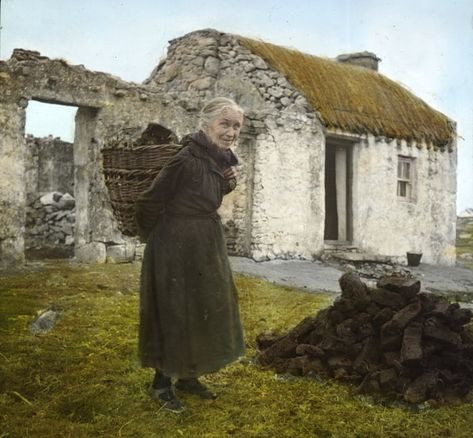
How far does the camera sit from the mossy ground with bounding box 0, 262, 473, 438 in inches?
149

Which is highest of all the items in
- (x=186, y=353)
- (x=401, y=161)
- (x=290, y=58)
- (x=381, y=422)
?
(x=290, y=58)

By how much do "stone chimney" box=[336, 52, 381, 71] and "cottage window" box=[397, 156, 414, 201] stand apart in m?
3.31

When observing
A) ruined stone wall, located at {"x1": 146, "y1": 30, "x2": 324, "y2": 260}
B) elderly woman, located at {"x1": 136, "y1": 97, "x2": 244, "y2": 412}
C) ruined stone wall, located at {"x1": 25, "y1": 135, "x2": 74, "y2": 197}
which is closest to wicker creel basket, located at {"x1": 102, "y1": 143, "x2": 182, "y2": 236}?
elderly woman, located at {"x1": 136, "y1": 97, "x2": 244, "y2": 412}

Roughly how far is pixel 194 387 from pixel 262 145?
7.72 metres

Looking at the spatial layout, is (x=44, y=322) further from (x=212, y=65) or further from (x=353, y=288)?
(x=212, y=65)

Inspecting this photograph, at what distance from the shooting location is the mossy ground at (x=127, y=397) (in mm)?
3797

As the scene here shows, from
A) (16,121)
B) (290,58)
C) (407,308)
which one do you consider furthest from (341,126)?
(407,308)

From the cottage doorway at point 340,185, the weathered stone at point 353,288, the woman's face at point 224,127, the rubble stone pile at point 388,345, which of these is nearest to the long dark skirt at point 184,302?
the woman's face at point 224,127

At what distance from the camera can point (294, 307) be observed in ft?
23.6

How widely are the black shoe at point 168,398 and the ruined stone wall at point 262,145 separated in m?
7.21

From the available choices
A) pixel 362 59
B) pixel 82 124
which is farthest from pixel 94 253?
pixel 362 59

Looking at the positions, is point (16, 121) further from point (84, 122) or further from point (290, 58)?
point (290, 58)

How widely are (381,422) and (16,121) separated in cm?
707

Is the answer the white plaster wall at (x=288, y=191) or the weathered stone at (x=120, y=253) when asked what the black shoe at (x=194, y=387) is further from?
the white plaster wall at (x=288, y=191)
